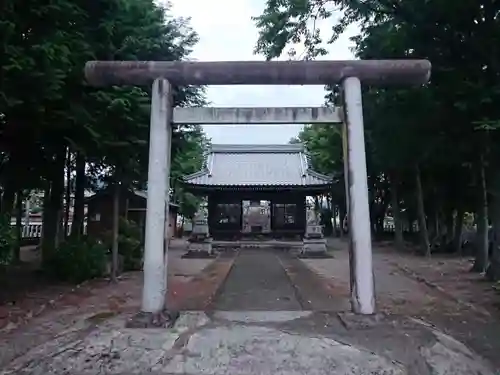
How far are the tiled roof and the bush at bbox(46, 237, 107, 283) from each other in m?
13.5

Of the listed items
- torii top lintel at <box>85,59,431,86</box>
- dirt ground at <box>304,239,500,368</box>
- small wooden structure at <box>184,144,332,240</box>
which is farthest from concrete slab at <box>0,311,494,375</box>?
small wooden structure at <box>184,144,332,240</box>

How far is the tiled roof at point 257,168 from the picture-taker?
2733cm

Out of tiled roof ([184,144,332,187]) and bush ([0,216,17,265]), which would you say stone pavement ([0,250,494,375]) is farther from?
tiled roof ([184,144,332,187])

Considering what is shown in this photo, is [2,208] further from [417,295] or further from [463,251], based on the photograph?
[463,251]

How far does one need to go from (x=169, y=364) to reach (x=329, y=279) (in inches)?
346

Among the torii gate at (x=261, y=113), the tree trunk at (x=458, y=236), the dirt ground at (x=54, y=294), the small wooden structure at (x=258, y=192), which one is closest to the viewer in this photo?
the torii gate at (x=261, y=113)

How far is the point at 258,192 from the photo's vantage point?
2805 centimetres

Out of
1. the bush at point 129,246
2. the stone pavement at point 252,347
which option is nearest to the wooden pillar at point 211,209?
the bush at point 129,246

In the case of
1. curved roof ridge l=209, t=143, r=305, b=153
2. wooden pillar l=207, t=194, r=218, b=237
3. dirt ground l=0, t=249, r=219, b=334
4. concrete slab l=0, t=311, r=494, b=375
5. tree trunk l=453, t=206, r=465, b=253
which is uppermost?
curved roof ridge l=209, t=143, r=305, b=153

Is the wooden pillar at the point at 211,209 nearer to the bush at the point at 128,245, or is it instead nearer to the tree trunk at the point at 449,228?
the bush at the point at 128,245

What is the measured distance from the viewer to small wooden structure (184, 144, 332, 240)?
2714 cm

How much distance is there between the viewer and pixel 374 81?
312 inches

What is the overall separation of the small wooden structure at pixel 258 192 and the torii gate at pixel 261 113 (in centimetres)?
1899

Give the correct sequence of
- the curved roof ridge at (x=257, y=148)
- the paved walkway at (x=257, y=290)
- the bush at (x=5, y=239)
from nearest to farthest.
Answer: the bush at (x=5, y=239) → the paved walkway at (x=257, y=290) → the curved roof ridge at (x=257, y=148)
